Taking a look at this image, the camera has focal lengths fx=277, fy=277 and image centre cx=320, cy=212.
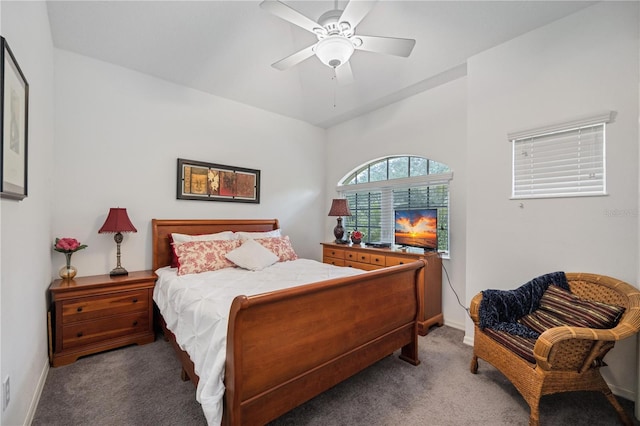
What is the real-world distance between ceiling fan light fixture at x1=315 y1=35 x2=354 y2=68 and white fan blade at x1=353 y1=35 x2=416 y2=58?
0.40ft

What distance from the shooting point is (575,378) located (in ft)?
5.79

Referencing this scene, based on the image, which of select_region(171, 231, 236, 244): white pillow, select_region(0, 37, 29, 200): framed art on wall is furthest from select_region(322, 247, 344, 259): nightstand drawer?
select_region(0, 37, 29, 200): framed art on wall

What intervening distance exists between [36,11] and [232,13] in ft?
5.08

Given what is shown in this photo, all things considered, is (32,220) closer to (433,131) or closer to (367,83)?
(367,83)

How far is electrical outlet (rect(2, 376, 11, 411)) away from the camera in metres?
1.33

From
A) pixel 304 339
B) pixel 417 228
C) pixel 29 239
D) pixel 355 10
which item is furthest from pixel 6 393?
pixel 417 228

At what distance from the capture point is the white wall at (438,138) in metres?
3.31

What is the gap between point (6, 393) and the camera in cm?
138

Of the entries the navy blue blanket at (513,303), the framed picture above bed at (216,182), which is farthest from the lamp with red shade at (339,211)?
the navy blue blanket at (513,303)

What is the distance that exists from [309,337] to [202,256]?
1762mm

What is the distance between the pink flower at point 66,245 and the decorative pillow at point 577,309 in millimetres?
4176

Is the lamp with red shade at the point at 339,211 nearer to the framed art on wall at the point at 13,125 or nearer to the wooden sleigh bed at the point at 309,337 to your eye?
the wooden sleigh bed at the point at 309,337

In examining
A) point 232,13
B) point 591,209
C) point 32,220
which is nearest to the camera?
point 32,220

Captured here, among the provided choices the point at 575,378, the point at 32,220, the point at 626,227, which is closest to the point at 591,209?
the point at 626,227
